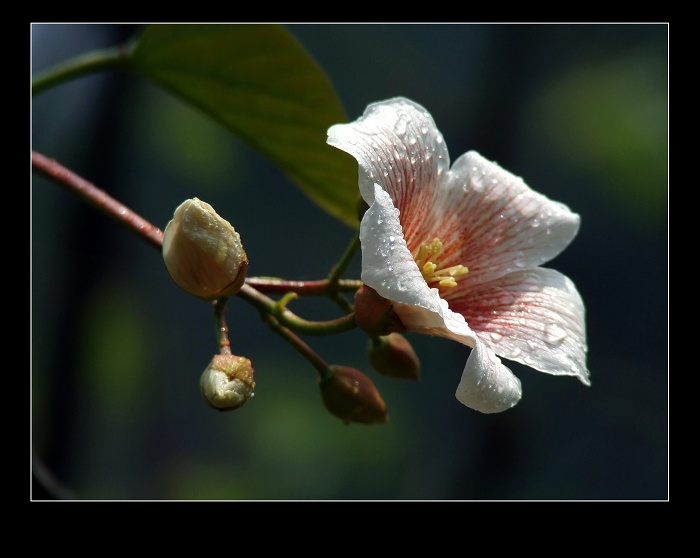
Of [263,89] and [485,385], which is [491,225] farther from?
[263,89]

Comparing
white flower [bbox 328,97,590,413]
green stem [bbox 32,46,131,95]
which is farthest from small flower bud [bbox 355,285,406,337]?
green stem [bbox 32,46,131,95]

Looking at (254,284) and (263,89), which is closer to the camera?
(254,284)

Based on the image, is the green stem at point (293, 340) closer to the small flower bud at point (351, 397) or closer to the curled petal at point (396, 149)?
the small flower bud at point (351, 397)

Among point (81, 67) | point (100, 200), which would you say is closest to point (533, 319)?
point (100, 200)

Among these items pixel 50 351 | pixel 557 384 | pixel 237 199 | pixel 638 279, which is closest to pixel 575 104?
pixel 638 279

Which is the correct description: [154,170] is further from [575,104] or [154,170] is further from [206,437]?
[575,104]

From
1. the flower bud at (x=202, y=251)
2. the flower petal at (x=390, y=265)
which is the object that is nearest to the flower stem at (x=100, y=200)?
the flower bud at (x=202, y=251)
